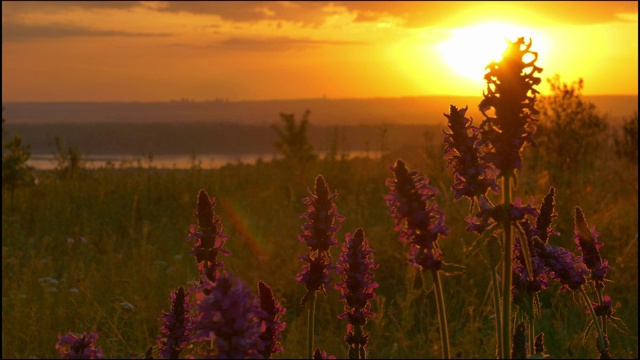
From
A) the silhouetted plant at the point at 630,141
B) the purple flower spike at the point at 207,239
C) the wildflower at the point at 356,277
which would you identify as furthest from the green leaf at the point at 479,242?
the silhouetted plant at the point at 630,141

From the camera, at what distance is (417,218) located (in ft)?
4.18

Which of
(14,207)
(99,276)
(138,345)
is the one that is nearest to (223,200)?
(14,207)

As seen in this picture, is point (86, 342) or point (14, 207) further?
point (14, 207)

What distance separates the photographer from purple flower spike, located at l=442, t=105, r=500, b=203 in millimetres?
1368

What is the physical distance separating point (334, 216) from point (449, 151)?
0.33m

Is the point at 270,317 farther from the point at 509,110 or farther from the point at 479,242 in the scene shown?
the point at 509,110

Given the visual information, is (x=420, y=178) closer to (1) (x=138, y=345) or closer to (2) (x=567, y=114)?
(1) (x=138, y=345)

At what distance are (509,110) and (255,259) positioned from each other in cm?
665

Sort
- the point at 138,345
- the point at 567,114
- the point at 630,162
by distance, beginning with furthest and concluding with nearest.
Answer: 1. the point at 630,162
2. the point at 567,114
3. the point at 138,345

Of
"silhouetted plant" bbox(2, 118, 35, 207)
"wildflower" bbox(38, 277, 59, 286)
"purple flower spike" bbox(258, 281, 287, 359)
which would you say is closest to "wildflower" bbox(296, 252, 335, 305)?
"purple flower spike" bbox(258, 281, 287, 359)

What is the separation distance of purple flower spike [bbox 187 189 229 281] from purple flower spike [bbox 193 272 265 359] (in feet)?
1.79

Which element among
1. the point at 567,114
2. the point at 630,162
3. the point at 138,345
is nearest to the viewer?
the point at 138,345

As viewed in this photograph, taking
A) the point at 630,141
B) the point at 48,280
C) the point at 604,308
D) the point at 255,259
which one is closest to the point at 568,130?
the point at 630,141

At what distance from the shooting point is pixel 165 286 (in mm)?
6672
